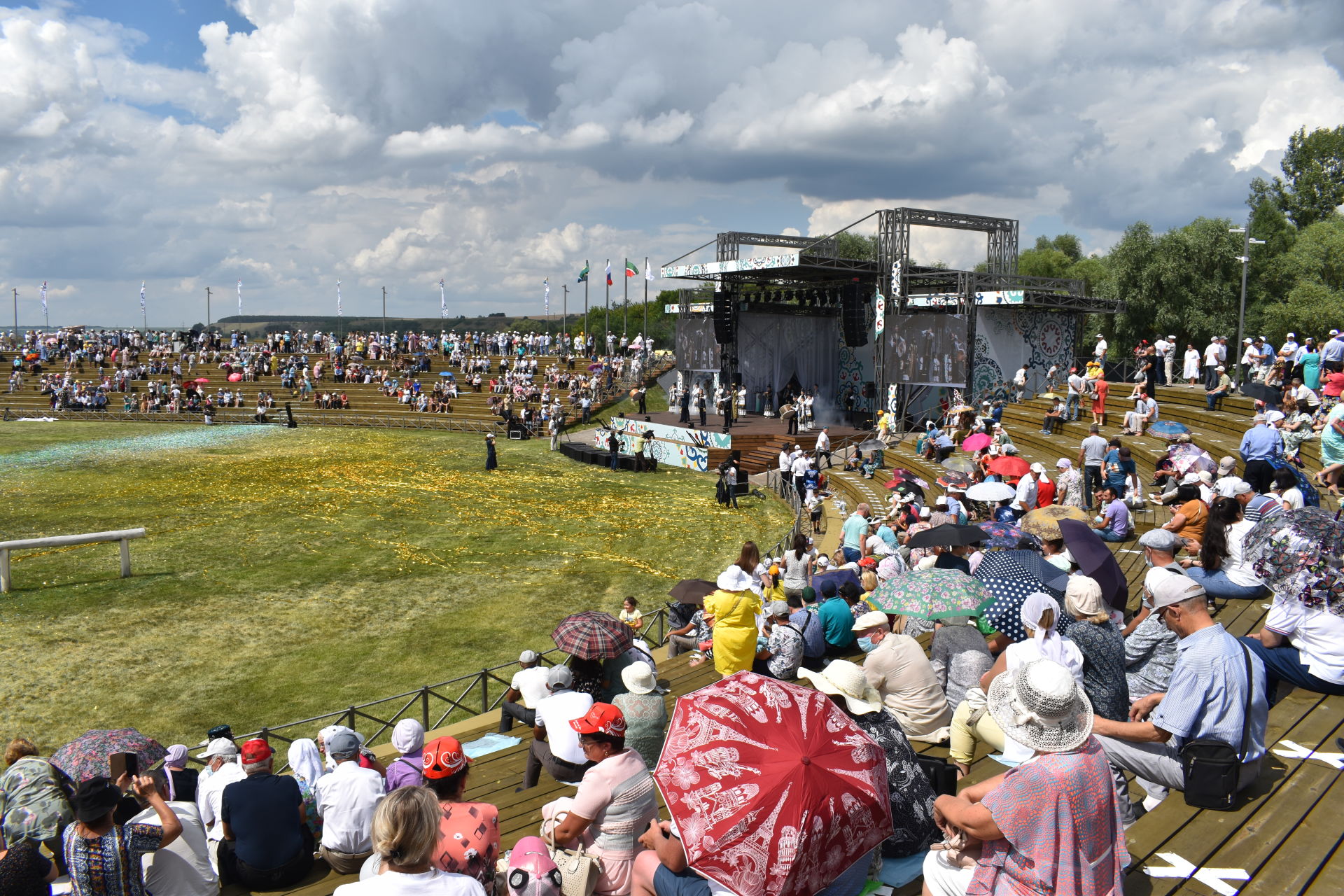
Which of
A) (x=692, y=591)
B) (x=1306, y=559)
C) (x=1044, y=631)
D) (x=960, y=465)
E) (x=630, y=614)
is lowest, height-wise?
(x=630, y=614)

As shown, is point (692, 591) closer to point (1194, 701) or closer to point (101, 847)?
point (1194, 701)

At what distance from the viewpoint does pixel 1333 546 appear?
6.62m

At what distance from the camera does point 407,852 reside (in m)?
3.77

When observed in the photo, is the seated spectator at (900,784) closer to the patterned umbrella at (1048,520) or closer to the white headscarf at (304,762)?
the white headscarf at (304,762)

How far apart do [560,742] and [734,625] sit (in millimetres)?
2524

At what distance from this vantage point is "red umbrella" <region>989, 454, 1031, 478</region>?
15.7 meters

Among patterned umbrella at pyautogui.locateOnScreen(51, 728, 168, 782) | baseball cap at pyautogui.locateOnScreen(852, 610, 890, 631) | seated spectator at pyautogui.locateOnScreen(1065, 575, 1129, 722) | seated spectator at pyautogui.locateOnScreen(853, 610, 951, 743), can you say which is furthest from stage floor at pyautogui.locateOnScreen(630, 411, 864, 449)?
patterned umbrella at pyautogui.locateOnScreen(51, 728, 168, 782)

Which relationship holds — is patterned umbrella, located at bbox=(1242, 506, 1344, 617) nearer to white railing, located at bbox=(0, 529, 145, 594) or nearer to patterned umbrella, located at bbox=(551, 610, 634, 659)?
patterned umbrella, located at bbox=(551, 610, 634, 659)

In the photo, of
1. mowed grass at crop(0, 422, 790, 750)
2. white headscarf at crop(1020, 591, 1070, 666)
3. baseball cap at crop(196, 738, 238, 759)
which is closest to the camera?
white headscarf at crop(1020, 591, 1070, 666)

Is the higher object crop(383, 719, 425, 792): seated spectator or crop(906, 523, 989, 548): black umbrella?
crop(906, 523, 989, 548): black umbrella

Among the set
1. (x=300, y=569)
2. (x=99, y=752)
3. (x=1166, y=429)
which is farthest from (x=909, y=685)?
(x=300, y=569)

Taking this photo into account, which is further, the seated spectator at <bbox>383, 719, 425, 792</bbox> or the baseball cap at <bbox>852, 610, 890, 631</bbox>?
the baseball cap at <bbox>852, 610, 890, 631</bbox>

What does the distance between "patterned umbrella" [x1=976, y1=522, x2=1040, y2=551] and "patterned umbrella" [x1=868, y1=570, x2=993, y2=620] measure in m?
2.58

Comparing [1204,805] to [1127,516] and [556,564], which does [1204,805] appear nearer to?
[1127,516]
